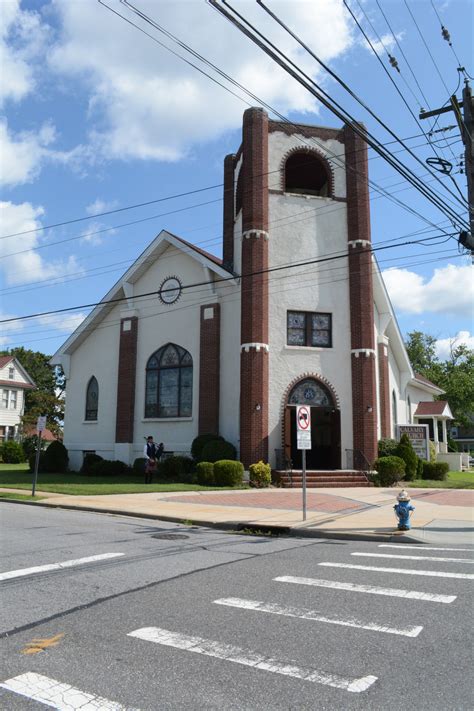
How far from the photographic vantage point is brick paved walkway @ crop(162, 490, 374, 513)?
15688mm

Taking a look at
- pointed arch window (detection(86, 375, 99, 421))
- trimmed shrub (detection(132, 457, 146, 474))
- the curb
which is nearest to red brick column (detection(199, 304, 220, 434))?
trimmed shrub (detection(132, 457, 146, 474))

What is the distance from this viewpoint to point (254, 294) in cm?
2383

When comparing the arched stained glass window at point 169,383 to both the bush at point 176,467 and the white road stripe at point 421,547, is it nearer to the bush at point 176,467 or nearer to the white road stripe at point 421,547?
the bush at point 176,467

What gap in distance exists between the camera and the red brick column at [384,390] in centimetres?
2722

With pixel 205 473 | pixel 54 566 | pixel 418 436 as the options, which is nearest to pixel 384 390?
pixel 418 436

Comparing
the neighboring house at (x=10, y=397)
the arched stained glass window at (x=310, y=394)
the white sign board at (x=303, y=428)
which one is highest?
the neighboring house at (x=10, y=397)

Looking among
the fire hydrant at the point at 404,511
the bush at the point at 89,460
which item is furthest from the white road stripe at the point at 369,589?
the bush at the point at 89,460

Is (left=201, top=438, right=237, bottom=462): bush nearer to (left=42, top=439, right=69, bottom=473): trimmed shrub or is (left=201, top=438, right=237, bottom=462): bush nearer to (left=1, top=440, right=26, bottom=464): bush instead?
(left=42, top=439, right=69, bottom=473): trimmed shrub

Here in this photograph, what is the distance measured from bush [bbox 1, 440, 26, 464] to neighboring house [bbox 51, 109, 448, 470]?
14.3 m

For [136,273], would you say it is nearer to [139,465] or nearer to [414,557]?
[139,465]

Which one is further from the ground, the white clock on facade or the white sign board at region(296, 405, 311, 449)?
the white clock on facade

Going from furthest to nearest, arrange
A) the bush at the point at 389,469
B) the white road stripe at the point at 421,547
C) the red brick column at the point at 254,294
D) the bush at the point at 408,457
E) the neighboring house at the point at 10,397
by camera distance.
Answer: the neighboring house at the point at 10,397 < the bush at the point at 408,457 < the red brick column at the point at 254,294 < the bush at the point at 389,469 < the white road stripe at the point at 421,547

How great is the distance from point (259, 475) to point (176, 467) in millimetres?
3636

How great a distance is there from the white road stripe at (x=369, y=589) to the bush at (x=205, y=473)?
1422cm
